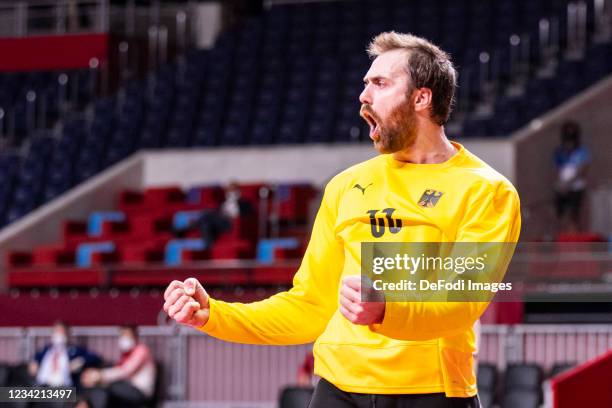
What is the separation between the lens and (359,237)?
3.32 metres

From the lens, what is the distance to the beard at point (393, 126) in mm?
3266

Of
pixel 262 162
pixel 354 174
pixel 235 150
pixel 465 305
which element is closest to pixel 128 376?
pixel 262 162

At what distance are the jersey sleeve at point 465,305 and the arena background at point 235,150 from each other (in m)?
7.57

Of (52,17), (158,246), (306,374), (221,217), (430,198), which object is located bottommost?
(306,374)

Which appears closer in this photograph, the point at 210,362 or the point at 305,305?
the point at 305,305

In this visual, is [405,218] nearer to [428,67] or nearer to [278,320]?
[428,67]

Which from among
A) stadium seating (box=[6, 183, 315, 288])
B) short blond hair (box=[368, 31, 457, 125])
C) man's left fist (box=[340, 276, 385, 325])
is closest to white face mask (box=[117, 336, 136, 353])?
stadium seating (box=[6, 183, 315, 288])

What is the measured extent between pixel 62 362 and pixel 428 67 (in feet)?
31.9

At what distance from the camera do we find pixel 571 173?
49.5 ft

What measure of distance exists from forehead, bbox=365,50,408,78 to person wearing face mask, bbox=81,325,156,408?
8746mm

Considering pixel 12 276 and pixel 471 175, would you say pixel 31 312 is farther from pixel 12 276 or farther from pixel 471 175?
pixel 471 175

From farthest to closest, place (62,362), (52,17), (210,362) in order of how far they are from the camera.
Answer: (52,17) < (210,362) < (62,362)

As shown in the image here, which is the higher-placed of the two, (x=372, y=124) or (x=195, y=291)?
(x=372, y=124)

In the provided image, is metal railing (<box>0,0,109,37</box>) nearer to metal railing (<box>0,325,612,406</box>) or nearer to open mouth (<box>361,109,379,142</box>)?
metal railing (<box>0,325,612,406</box>)
